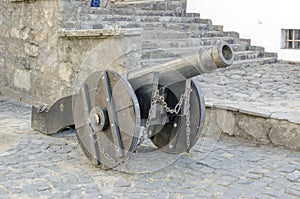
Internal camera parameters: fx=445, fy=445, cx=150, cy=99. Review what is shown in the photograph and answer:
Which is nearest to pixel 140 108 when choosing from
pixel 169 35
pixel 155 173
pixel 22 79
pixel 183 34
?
pixel 155 173

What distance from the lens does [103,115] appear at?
3.48m

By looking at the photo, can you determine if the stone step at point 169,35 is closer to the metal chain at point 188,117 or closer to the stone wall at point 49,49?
the stone wall at point 49,49

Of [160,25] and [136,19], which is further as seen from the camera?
[160,25]

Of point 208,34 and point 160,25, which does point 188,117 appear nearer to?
point 160,25

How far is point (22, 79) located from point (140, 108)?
12.0 ft

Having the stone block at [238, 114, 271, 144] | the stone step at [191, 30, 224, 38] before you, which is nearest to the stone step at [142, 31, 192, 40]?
the stone step at [191, 30, 224, 38]

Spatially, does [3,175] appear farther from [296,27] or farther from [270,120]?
[296,27]

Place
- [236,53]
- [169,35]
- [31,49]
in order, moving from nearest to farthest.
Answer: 1. [31,49]
2. [169,35]
3. [236,53]

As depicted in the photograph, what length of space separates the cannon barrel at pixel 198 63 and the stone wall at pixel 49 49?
1.35 meters

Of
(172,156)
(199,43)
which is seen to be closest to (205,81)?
(199,43)

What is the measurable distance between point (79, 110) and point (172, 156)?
2.98 ft

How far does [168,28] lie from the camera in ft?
26.7

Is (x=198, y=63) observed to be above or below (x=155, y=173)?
above

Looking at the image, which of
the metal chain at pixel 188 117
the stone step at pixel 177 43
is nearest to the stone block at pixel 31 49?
the stone step at pixel 177 43
